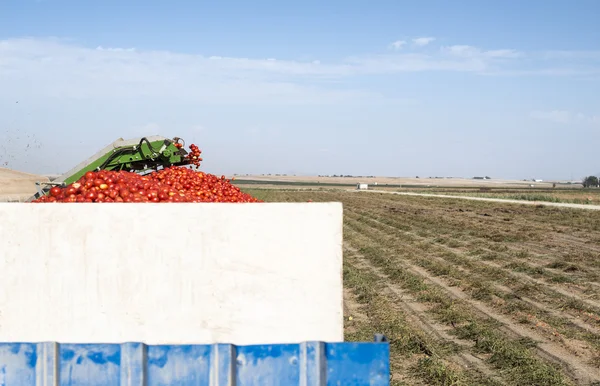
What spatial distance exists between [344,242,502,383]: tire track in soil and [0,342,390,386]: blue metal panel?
3.74 metres

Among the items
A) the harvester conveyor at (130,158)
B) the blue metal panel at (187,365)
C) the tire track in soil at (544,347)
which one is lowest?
the tire track in soil at (544,347)

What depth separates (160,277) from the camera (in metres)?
3.20

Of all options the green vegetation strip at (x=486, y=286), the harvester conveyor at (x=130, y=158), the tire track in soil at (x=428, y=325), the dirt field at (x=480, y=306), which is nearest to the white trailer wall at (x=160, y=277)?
the dirt field at (x=480, y=306)

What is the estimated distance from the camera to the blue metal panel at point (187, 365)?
2.92 meters

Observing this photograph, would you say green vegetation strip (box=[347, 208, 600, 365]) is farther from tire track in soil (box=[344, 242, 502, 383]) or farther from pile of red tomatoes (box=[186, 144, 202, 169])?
pile of red tomatoes (box=[186, 144, 202, 169])

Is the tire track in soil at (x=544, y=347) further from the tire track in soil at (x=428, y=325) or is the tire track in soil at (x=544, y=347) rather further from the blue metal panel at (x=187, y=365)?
the blue metal panel at (x=187, y=365)

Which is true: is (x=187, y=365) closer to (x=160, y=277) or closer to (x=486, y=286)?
(x=160, y=277)

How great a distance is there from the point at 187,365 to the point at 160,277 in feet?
1.63

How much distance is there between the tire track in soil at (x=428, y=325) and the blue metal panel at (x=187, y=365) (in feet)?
12.3

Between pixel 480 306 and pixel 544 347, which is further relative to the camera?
pixel 480 306

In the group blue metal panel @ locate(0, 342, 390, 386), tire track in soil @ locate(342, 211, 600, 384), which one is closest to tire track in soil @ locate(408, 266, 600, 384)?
tire track in soil @ locate(342, 211, 600, 384)

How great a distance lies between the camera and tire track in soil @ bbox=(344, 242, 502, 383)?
21.5ft

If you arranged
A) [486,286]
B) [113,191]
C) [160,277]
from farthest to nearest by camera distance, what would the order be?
[486,286] → [113,191] → [160,277]

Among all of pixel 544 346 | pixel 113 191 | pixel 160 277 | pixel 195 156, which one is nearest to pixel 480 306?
pixel 544 346
